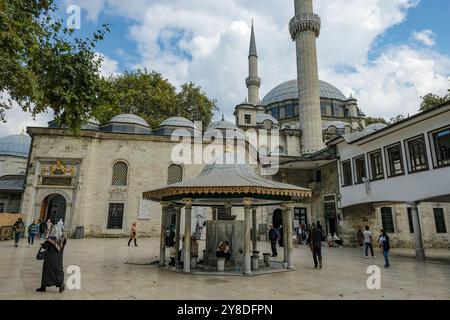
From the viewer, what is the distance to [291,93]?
4116 cm

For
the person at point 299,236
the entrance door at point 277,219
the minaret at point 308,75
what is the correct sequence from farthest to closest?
the minaret at point 308,75 → the entrance door at point 277,219 → the person at point 299,236

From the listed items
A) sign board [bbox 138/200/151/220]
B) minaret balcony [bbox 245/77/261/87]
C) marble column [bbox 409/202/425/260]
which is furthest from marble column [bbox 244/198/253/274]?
minaret balcony [bbox 245/77/261/87]

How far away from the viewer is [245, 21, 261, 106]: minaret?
1548 inches

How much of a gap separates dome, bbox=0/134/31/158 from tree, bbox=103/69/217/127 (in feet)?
61.2

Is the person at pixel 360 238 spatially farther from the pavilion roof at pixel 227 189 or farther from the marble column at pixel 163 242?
the marble column at pixel 163 242

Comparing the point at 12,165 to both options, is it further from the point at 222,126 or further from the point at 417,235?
the point at 417,235

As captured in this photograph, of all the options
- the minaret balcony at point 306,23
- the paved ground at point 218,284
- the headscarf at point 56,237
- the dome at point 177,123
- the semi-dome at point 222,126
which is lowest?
the paved ground at point 218,284

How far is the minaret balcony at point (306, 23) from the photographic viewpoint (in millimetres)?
30062

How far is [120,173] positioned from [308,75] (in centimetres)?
2018

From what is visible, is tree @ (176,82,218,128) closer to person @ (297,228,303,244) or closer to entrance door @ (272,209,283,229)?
entrance door @ (272,209,283,229)

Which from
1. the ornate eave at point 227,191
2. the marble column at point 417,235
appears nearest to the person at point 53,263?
the ornate eave at point 227,191

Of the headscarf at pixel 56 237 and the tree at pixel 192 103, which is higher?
the tree at pixel 192 103

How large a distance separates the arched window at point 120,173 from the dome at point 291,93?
26253mm

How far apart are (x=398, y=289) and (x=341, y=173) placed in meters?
12.3
